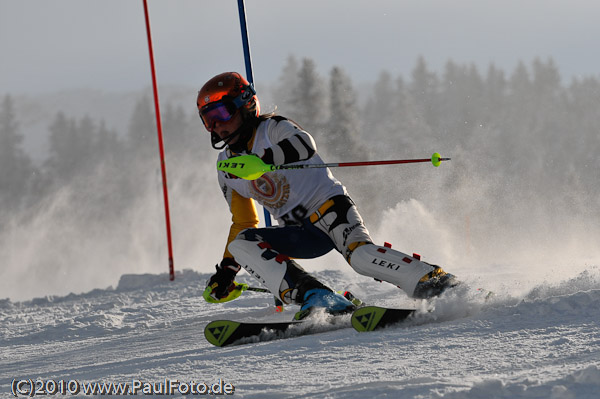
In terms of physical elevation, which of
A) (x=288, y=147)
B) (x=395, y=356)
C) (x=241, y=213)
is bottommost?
(x=395, y=356)

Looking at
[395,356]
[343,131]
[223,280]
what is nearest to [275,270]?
[223,280]

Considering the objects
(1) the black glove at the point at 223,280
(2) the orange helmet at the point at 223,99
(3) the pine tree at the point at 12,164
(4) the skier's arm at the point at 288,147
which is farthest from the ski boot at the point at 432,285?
(3) the pine tree at the point at 12,164

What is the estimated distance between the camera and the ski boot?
3.04 metres

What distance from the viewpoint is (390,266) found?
313 cm

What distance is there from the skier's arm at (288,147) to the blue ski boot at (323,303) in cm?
63

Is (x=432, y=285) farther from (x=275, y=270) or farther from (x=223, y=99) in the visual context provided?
(x=223, y=99)

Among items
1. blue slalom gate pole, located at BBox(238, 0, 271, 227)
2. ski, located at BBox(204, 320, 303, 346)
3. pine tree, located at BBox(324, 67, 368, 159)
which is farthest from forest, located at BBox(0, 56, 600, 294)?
ski, located at BBox(204, 320, 303, 346)

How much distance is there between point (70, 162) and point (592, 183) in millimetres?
31387

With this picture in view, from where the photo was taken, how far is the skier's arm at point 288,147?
3285mm

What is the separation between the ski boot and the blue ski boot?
31cm

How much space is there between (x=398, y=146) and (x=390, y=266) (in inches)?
1293

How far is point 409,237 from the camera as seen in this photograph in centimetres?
884

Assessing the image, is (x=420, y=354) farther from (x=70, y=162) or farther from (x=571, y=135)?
(x=70, y=162)

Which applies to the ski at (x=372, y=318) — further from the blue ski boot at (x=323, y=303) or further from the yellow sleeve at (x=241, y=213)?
the yellow sleeve at (x=241, y=213)
